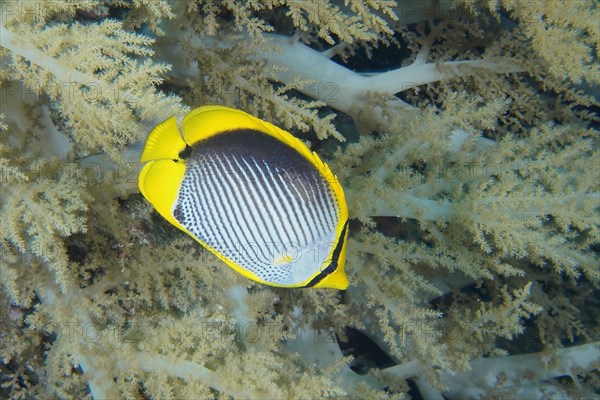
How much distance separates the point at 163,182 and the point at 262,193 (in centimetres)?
33

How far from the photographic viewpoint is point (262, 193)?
147 cm

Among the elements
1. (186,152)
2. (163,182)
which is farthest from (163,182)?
(186,152)

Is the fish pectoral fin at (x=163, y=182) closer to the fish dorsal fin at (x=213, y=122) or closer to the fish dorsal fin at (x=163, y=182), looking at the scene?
the fish dorsal fin at (x=163, y=182)

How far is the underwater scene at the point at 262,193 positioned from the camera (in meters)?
1.50

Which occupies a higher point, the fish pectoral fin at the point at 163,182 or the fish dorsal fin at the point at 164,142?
the fish dorsal fin at the point at 164,142

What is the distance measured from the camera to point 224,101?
2.23 m

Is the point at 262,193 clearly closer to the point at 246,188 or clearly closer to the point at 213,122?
the point at 246,188

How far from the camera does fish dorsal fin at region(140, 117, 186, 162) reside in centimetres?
144

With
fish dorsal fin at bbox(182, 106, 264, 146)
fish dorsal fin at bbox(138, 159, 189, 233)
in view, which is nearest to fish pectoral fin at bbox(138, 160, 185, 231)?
fish dorsal fin at bbox(138, 159, 189, 233)

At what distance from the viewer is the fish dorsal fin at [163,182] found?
4.82 ft

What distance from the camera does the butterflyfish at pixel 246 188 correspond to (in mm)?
1464

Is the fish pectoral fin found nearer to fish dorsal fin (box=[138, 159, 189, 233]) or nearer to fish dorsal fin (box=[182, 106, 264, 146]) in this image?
fish dorsal fin (box=[138, 159, 189, 233])

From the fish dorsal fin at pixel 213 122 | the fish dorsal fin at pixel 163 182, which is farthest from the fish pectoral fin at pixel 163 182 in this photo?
the fish dorsal fin at pixel 213 122

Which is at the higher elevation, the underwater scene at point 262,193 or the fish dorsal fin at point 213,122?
the fish dorsal fin at point 213,122
